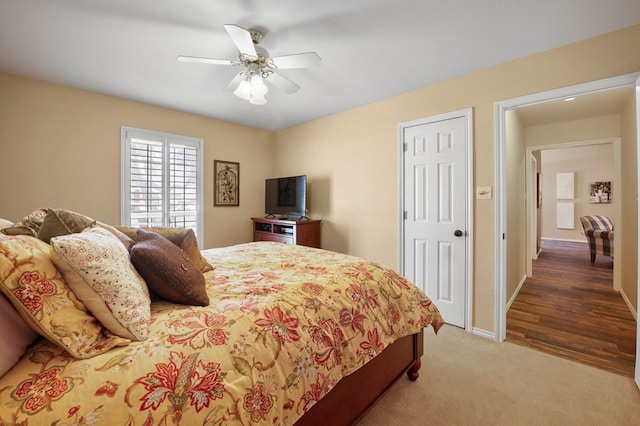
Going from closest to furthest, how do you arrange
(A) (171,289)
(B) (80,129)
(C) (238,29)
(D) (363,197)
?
1. (A) (171,289)
2. (C) (238,29)
3. (B) (80,129)
4. (D) (363,197)

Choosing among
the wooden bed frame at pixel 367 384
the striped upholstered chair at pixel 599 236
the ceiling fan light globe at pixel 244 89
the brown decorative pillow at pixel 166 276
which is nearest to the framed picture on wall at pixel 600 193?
the striped upholstered chair at pixel 599 236

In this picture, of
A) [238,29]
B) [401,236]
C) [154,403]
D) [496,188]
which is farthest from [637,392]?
[238,29]

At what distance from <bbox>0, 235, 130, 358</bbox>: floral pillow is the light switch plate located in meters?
2.84

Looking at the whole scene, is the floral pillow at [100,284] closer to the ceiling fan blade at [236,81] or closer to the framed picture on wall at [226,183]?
the ceiling fan blade at [236,81]

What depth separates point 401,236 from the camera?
3217 millimetres

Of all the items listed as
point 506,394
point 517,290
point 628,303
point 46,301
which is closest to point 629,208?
point 628,303

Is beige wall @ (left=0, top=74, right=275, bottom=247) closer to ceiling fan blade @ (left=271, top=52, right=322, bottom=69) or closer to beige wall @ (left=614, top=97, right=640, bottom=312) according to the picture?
ceiling fan blade @ (left=271, top=52, right=322, bottom=69)

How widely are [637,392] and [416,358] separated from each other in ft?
4.65

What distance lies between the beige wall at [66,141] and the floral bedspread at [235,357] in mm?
2563

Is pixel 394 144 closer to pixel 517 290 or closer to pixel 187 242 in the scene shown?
pixel 187 242

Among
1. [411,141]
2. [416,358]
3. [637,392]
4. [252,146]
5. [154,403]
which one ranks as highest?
[252,146]

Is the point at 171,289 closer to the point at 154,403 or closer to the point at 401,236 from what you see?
the point at 154,403

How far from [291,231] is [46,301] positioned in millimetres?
3131

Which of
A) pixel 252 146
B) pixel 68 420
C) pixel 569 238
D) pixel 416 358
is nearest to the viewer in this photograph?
pixel 68 420
